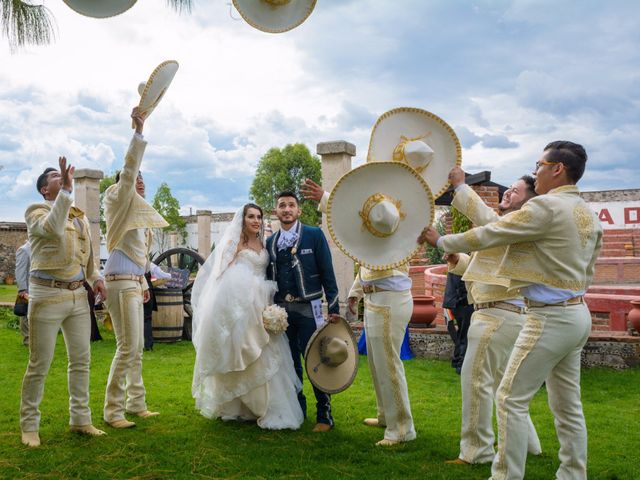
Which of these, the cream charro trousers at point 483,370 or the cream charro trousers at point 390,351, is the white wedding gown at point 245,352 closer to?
the cream charro trousers at point 390,351

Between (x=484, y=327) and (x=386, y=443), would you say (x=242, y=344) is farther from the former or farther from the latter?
(x=484, y=327)

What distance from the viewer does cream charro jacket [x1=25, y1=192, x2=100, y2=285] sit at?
13.1ft

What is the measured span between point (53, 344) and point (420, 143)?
2.84 m

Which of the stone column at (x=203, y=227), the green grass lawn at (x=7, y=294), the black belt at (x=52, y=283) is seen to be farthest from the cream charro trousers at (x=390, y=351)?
the stone column at (x=203, y=227)

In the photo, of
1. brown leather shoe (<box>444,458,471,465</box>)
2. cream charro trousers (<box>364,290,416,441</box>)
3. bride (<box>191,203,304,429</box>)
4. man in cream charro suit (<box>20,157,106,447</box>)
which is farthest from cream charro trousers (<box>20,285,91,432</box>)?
brown leather shoe (<box>444,458,471,465</box>)

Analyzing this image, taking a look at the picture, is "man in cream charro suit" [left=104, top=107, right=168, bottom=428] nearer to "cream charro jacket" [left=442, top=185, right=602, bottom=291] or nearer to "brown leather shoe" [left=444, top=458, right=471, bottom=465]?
"brown leather shoe" [left=444, top=458, right=471, bottom=465]

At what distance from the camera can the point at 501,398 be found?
9.95ft

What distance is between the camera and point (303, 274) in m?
4.52

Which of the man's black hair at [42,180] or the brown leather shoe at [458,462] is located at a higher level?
the man's black hair at [42,180]

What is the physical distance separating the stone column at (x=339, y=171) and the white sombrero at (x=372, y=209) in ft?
13.1

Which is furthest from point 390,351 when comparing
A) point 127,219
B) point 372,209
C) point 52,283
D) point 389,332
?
point 52,283

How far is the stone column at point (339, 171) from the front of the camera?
7832 mm

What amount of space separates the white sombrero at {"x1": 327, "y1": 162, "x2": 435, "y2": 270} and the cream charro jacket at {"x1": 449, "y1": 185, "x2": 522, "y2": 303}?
21 cm

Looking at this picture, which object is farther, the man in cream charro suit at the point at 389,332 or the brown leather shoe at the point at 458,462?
the man in cream charro suit at the point at 389,332
